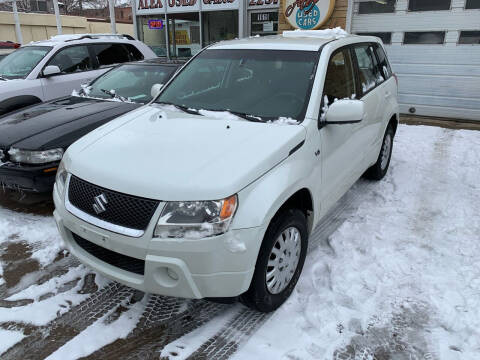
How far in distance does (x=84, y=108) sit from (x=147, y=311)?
303cm

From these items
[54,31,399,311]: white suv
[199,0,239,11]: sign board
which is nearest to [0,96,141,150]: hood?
[54,31,399,311]: white suv

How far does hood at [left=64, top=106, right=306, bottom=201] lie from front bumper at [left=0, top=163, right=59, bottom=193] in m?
1.13

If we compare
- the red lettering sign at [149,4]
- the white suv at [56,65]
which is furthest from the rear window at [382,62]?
the red lettering sign at [149,4]

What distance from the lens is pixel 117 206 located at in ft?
7.81

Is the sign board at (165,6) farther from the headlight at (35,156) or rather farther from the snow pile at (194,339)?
the snow pile at (194,339)

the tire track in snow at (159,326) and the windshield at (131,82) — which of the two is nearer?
the tire track in snow at (159,326)

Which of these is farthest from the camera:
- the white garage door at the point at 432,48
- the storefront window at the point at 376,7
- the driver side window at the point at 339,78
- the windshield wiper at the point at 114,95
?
the storefront window at the point at 376,7

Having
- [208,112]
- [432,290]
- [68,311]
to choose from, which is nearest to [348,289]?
[432,290]

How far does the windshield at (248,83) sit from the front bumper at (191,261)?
46.9 inches

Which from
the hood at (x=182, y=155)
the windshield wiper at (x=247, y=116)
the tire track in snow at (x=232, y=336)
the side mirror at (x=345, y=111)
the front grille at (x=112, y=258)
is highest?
the side mirror at (x=345, y=111)

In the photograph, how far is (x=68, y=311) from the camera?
282 cm

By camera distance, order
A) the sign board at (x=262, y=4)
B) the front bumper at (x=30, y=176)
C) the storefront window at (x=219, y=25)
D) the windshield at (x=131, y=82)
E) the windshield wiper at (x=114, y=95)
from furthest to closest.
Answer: the storefront window at (x=219, y=25) < the sign board at (x=262, y=4) < the windshield at (x=131, y=82) < the windshield wiper at (x=114, y=95) < the front bumper at (x=30, y=176)

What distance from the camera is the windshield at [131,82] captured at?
5441 millimetres

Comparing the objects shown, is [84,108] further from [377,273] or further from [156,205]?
[377,273]
